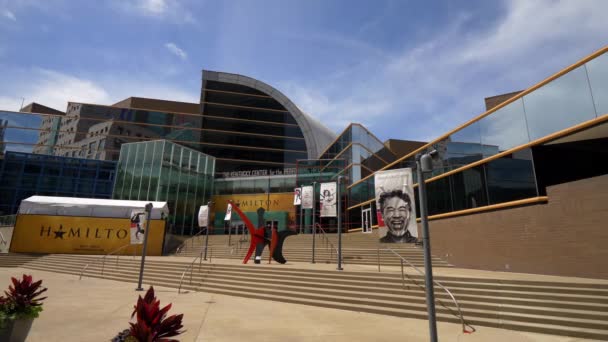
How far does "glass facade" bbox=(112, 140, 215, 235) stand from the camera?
3878 centimetres

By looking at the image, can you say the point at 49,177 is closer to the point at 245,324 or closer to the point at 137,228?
the point at 137,228

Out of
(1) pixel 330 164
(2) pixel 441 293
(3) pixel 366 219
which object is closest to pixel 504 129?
(2) pixel 441 293

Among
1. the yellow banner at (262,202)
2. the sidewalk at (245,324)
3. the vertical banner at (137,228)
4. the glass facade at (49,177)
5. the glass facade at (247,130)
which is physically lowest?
the sidewalk at (245,324)

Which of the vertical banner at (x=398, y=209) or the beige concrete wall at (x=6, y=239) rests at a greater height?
the vertical banner at (x=398, y=209)

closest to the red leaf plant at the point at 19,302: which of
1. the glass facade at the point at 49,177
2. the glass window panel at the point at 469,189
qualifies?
the glass window panel at the point at 469,189

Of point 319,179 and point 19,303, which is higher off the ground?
point 319,179

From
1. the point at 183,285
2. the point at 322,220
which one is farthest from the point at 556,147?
the point at 322,220

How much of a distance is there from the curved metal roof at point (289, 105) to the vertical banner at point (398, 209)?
54927mm

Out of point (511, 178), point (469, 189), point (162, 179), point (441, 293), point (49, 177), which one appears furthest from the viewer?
point (49, 177)

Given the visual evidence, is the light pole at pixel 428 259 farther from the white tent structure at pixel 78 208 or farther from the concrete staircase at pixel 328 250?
the white tent structure at pixel 78 208

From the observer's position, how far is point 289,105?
6675 centimetres

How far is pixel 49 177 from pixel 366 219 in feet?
156

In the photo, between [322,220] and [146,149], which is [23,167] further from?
[322,220]

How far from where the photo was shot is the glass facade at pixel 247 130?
66125 mm
